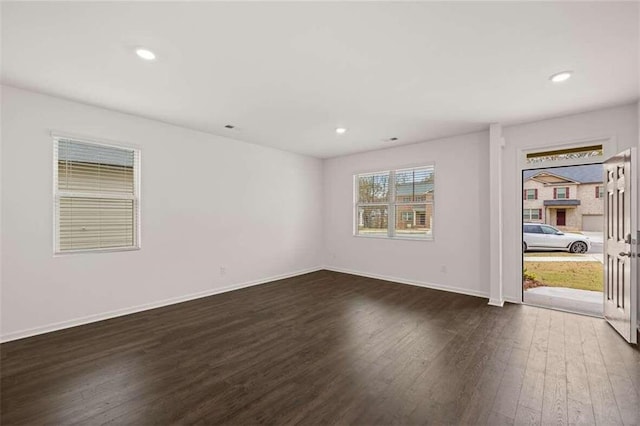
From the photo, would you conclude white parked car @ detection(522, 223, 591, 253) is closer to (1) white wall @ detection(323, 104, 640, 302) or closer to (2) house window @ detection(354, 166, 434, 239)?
(1) white wall @ detection(323, 104, 640, 302)

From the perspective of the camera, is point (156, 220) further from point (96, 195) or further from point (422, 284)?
point (422, 284)

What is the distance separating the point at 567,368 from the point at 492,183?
2523mm

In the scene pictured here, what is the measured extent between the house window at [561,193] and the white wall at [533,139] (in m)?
4.10

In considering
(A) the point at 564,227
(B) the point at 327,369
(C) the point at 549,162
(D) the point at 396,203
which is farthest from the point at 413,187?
(A) the point at 564,227

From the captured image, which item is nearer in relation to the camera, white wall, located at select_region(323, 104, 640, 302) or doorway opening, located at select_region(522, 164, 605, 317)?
white wall, located at select_region(323, 104, 640, 302)

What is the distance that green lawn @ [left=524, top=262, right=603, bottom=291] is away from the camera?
521 cm

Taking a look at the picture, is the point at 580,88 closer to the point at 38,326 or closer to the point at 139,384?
the point at 139,384

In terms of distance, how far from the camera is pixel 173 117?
3869 mm

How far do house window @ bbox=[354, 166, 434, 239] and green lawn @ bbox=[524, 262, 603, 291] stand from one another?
2.65m

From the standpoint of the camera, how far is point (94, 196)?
→ 3498 mm

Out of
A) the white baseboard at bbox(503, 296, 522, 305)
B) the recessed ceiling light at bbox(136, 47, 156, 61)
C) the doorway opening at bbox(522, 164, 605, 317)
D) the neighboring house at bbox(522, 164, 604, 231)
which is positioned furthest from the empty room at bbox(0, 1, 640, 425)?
the neighboring house at bbox(522, 164, 604, 231)

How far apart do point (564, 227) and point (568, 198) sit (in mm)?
746

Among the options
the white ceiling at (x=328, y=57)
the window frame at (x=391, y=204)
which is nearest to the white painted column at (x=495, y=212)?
the white ceiling at (x=328, y=57)

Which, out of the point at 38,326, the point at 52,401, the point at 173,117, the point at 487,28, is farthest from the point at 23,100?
the point at 487,28
